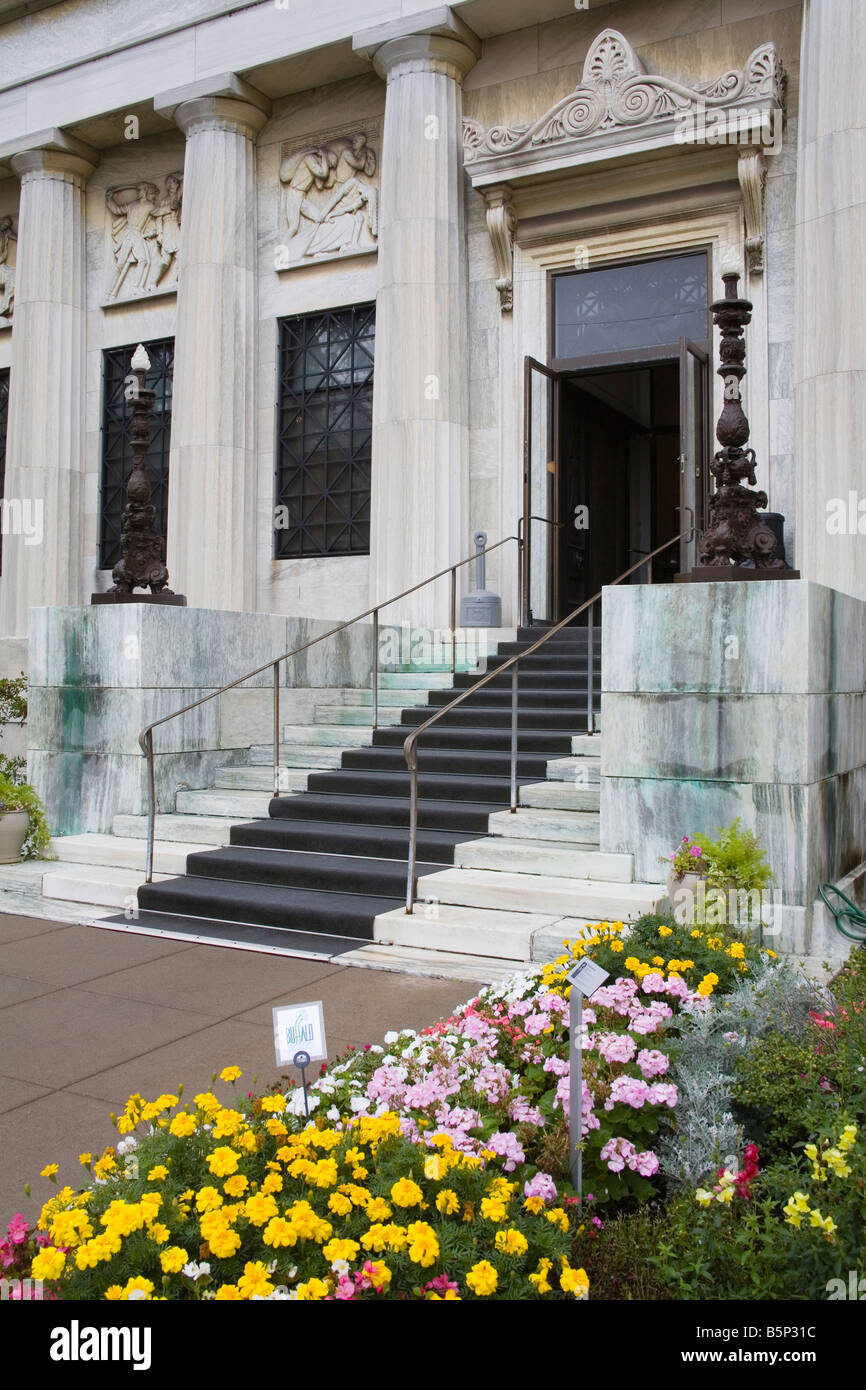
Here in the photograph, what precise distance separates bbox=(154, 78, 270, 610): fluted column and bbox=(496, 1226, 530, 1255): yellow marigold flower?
39.9 ft

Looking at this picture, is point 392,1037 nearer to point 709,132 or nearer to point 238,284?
point 709,132

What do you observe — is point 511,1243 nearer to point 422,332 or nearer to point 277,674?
point 277,674

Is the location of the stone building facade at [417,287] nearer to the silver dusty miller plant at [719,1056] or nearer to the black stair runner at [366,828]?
the black stair runner at [366,828]

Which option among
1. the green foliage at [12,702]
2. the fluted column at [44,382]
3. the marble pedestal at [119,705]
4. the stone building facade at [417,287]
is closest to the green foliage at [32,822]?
the marble pedestal at [119,705]

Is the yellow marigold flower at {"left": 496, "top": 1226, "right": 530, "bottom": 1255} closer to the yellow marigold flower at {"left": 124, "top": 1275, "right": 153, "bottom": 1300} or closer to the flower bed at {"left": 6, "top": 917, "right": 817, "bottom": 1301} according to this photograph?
the flower bed at {"left": 6, "top": 917, "right": 817, "bottom": 1301}

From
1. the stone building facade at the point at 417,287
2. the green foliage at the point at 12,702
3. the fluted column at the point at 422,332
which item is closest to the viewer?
the stone building facade at the point at 417,287

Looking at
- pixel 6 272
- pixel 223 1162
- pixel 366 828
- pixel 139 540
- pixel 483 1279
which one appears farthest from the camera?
pixel 6 272

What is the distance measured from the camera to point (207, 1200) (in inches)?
117

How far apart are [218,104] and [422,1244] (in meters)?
15.0

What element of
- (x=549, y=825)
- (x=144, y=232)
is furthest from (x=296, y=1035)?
(x=144, y=232)

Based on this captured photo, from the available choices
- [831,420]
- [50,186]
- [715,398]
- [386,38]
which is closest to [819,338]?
[831,420]

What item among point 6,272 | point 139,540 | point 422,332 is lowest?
point 139,540

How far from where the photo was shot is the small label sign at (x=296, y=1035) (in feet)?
10.6

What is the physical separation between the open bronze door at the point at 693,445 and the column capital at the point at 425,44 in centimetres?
458
